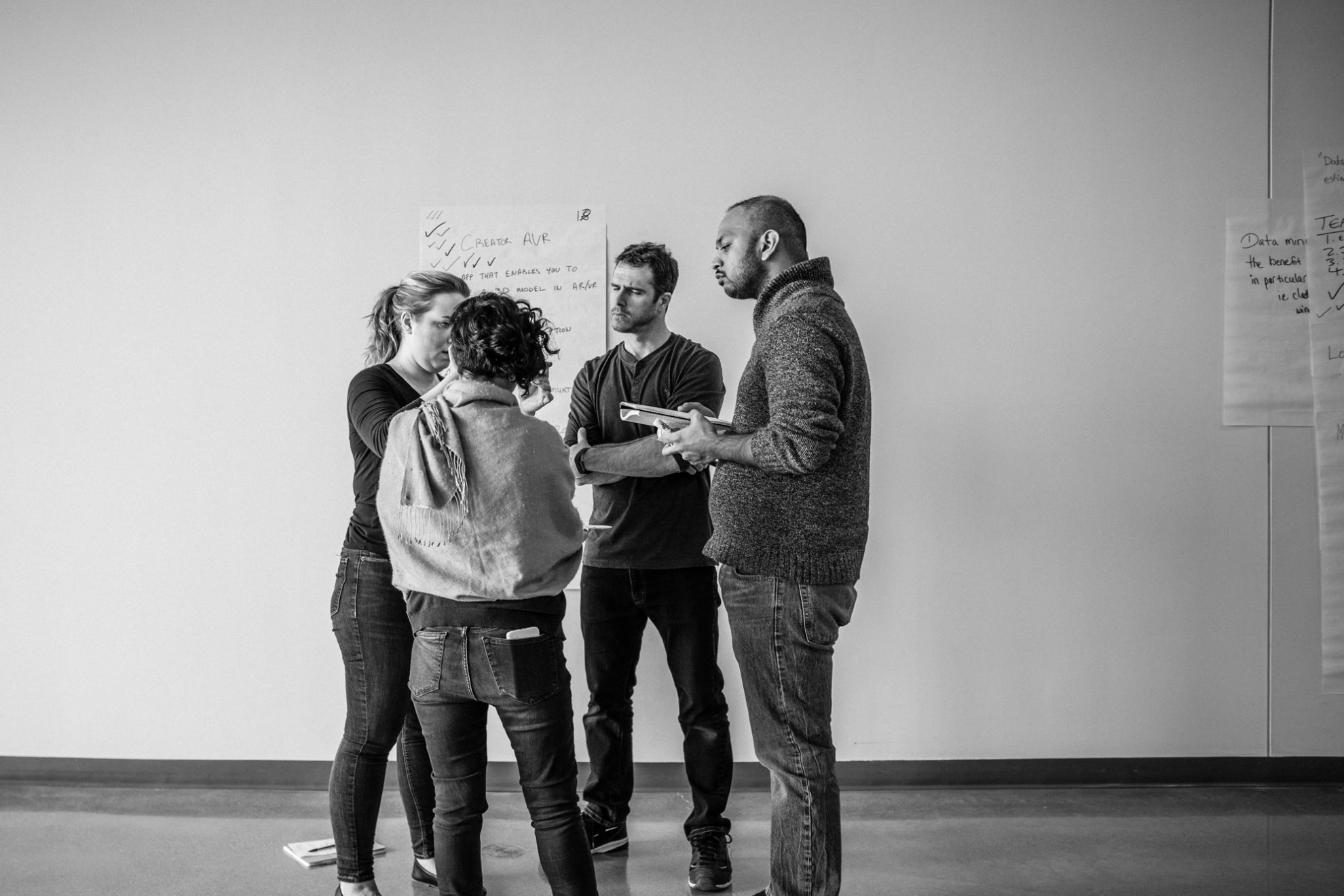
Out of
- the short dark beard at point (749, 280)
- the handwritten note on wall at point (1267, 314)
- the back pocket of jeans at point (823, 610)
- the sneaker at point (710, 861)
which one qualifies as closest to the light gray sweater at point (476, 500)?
the back pocket of jeans at point (823, 610)

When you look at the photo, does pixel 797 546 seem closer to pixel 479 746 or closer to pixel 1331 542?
pixel 479 746

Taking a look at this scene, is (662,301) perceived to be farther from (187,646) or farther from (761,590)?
(187,646)

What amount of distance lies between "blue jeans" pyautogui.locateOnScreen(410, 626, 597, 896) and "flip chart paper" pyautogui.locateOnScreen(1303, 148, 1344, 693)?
9.28ft

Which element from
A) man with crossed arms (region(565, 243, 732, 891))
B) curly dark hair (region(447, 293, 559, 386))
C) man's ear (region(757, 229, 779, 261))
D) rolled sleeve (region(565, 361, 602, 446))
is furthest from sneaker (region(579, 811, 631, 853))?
man's ear (region(757, 229, 779, 261))

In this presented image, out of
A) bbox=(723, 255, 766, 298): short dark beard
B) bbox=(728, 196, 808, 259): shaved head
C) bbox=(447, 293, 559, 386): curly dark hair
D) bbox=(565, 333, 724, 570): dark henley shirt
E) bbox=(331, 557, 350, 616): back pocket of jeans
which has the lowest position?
bbox=(331, 557, 350, 616): back pocket of jeans

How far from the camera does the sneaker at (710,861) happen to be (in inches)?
97.7

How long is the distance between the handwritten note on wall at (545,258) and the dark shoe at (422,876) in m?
1.47

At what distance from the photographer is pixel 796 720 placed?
6.50 feet

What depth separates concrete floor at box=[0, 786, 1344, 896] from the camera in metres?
2.51

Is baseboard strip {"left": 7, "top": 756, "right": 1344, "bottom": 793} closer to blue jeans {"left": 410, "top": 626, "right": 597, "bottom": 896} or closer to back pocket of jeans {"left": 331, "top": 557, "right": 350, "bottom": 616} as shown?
back pocket of jeans {"left": 331, "top": 557, "right": 350, "bottom": 616}

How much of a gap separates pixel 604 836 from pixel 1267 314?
2.77 meters

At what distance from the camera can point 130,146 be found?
3.37 m

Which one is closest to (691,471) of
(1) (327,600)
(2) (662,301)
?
(2) (662,301)

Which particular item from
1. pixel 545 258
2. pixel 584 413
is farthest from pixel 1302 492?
pixel 545 258
